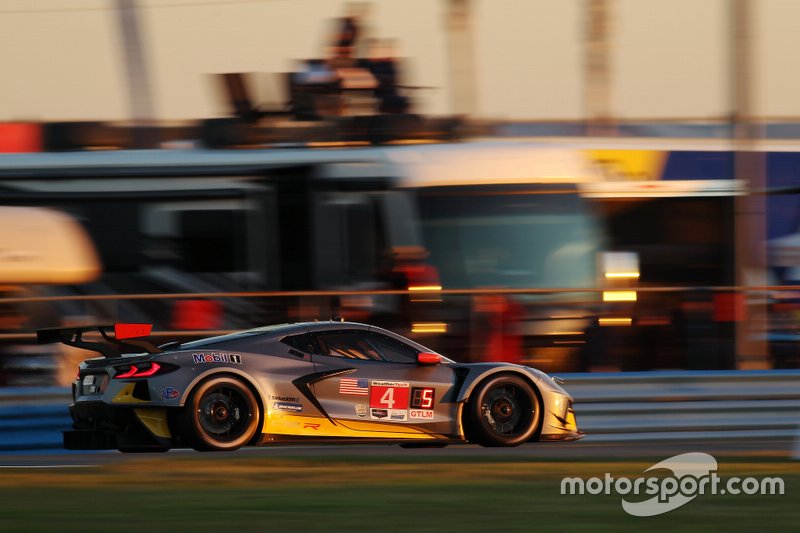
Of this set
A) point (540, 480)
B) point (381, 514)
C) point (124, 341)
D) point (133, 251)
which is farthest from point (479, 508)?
point (133, 251)

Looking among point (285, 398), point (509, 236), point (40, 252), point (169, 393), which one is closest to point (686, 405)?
point (285, 398)

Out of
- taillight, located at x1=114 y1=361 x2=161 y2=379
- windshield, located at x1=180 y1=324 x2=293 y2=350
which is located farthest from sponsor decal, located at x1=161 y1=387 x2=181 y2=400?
windshield, located at x1=180 y1=324 x2=293 y2=350

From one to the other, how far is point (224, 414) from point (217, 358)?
370mm

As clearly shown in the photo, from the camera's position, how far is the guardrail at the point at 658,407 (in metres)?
11.8

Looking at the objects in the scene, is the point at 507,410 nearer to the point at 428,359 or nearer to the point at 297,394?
the point at 428,359

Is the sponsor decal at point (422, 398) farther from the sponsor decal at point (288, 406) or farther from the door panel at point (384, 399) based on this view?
the sponsor decal at point (288, 406)

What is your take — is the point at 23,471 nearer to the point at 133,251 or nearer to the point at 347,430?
the point at 347,430

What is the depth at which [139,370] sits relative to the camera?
9.01 meters

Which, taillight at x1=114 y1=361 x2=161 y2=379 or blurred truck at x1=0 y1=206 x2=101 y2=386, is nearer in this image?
taillight at x1=114 y1=361 x2=161 y2=379

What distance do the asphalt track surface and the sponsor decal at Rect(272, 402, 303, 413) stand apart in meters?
0.67

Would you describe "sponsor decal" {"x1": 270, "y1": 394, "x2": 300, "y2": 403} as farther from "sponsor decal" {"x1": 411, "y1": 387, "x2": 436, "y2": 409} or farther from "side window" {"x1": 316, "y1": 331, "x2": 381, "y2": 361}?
"sponsor decal" {"x1": 411, "y1": 387, "x2": 436, "y2": 409}

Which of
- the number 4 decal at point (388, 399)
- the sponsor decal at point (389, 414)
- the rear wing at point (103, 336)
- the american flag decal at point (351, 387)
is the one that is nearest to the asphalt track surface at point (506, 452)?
the sponsor decal at point (389, 414)

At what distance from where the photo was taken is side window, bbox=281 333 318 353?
31.3ft

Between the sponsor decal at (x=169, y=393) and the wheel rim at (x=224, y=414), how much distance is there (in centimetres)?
17
